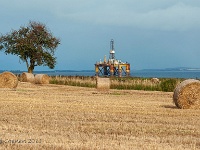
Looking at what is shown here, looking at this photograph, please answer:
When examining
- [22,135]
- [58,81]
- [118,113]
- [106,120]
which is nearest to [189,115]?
[118,113]

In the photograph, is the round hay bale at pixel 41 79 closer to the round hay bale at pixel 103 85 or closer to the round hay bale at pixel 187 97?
the round hay bale at pixel 103 85

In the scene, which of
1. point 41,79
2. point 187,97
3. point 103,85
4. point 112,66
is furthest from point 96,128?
point 112,66

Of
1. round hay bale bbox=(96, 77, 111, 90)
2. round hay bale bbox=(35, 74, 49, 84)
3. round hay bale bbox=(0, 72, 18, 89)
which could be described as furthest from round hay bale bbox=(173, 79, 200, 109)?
round hay bale bbox=(35, 74, 49, 84)

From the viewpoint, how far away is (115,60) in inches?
4621

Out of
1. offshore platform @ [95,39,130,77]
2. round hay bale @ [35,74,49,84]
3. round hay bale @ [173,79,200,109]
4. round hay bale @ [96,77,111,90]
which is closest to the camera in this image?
round hay bale @ [173,79,200,109]

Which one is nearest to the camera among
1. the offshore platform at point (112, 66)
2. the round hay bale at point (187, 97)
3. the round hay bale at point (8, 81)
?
the round hay bale at point (187, 97)

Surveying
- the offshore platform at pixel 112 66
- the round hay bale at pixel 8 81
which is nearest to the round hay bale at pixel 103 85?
the round hay bale at pixel 8 81

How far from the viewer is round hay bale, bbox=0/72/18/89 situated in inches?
1393

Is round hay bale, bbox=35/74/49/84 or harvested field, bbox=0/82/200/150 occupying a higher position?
round hay bale, bbox=35/74/49/84

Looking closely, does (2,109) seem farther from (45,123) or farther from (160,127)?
(160,127)

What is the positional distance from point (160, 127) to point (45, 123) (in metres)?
3.37

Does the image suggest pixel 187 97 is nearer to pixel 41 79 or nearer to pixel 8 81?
pixel 8 81

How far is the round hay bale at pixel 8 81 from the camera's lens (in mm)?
35375

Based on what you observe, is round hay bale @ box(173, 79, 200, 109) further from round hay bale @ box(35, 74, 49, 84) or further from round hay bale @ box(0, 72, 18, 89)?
round hay bale @ box(35, 74, 49, 84)
